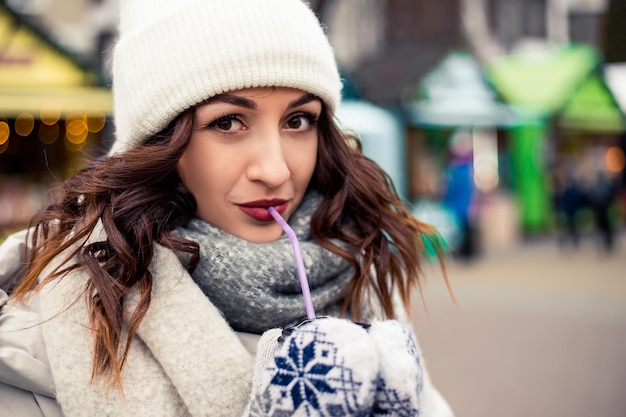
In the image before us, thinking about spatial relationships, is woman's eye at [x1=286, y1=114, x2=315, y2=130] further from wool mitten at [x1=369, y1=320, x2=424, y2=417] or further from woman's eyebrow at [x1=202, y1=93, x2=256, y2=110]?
wool mitten at [x1=369, y1=320, x2=424, y2=417]

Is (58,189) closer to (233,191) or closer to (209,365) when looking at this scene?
(233,191)

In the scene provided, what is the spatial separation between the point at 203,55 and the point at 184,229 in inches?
15.8

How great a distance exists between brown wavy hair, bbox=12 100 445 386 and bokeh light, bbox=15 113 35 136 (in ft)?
21.5

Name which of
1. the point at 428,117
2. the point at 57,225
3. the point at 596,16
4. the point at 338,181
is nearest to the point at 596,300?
the point at 428,117

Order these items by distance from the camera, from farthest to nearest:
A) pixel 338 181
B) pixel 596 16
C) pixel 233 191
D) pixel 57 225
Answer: pixel 596 16
pixel 338 181
pixel 57 225
pixel 233 191

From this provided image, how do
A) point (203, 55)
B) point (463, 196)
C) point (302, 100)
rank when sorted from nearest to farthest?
point (203, 55) < point (302, 100) < point (463, 196)

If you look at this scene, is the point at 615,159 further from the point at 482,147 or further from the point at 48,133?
the point at 48,133

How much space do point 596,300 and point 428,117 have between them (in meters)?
4.75

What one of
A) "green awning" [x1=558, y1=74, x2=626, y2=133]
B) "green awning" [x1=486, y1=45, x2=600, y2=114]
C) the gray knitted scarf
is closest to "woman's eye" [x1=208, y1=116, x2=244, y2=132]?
the gray knitted scarf

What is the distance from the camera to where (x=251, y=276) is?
142 centimetres

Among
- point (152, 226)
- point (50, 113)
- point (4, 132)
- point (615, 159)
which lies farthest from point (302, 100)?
point (615, 159)

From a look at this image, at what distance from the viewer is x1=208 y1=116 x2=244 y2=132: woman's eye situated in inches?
56.6

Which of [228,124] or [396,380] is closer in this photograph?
[396,380]

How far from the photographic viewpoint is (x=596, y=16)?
21.2 meters
